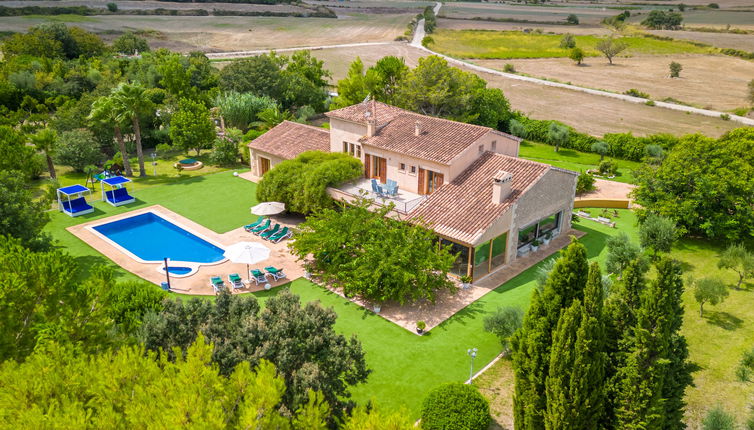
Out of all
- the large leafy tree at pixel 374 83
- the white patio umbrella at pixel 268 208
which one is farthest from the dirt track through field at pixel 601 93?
the white patio umbrella at pixel 268 208

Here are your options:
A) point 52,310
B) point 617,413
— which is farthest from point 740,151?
point 52,310

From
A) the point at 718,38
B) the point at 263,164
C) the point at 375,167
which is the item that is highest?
the point at 375,167

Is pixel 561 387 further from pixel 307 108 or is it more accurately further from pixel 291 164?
pixel 307 108

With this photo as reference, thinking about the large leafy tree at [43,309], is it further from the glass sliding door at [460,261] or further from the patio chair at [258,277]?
the glass sliding door at [460,261]

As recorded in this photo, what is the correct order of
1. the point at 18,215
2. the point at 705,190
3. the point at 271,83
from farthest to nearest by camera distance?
the point at 271,83 → the point at 705,190 → the point at 18,215

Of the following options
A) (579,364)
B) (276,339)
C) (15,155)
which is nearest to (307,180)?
(276,339)

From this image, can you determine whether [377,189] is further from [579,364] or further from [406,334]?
[579,364]
